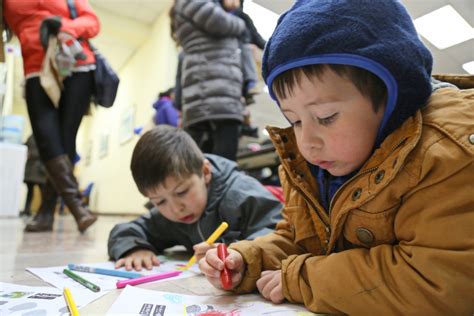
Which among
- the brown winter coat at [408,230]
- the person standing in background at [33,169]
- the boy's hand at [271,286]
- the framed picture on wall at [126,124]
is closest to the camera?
the brown winter coat at [408,230]

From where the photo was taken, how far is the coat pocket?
0.42m

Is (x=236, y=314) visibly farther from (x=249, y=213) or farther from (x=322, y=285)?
(x=249, y=213)

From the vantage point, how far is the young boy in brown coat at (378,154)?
1.23ft

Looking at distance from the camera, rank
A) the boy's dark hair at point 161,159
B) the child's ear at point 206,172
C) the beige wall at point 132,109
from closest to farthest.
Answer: the boy's dark hair at point 161,159 < the child's ear at point 206,172 < the beige wall at point 132,109

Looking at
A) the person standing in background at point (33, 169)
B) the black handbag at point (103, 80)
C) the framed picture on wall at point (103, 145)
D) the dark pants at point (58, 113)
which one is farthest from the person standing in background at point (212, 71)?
the person standing in background at point (33, 169)

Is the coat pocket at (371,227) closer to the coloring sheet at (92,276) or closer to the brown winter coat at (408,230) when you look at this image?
the brown winter coat at (408,230)

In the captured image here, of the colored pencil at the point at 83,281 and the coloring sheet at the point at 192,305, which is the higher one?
the coloring sheet at the point at 192,305

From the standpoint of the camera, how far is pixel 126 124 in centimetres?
280

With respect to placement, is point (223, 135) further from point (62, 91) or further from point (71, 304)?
point (71, 304)

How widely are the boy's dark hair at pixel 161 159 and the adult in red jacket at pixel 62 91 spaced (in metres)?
0.73

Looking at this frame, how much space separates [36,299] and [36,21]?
119cm

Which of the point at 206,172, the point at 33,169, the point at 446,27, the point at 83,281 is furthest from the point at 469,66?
the point at 33,169

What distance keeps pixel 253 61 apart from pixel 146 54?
1.50 meters

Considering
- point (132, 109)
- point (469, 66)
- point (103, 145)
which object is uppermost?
point (469, 66)
